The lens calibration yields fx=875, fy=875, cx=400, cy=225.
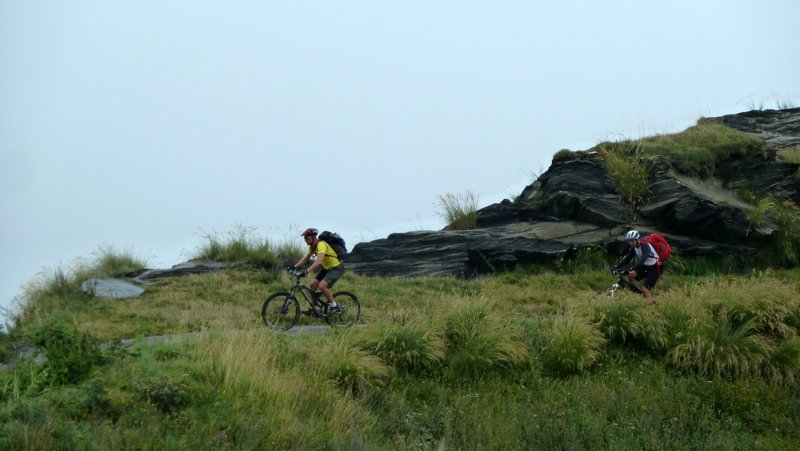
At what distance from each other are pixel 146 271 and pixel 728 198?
1549 cm

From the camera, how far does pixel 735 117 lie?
101ft

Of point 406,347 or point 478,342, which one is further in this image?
point 478,342

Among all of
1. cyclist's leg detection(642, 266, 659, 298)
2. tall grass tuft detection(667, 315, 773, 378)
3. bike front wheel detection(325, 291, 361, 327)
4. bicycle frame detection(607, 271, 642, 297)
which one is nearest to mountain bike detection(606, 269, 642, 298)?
bicycle frame detection(607, 271, 642, 297)

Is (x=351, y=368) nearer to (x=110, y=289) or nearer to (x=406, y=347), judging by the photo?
(x=406, y=347)

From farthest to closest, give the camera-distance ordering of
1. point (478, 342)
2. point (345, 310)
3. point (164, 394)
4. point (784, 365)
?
point (345, 310)
point (784, 365)
point (478, 342)
point (164, 394)

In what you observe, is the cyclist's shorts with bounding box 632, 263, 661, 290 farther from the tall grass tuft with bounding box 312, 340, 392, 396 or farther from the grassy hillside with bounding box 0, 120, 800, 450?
the tall grass tuft with bounding box 312, 340, 392, 396

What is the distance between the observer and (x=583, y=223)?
2333cm

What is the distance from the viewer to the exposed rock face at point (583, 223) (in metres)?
22.2

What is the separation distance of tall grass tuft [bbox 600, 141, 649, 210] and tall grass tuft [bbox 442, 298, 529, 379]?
10.7m

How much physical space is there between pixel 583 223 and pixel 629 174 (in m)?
1.81

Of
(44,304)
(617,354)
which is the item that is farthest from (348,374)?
(44,304)

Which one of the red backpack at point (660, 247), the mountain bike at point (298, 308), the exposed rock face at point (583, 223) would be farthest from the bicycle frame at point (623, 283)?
the mountain bike at point (298, 308)

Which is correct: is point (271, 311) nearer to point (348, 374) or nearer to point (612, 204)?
point (348, 374)

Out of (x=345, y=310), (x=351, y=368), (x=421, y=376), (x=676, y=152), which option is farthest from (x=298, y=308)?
(x=676, y=152)
